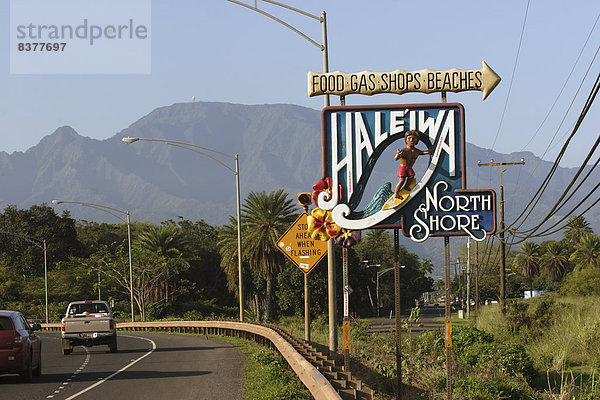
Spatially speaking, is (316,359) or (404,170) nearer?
(404,170)

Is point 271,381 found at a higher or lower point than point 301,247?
lower

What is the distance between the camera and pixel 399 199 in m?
14.1

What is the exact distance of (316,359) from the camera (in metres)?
17.6

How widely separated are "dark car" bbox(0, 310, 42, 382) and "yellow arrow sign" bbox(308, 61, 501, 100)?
1039 centimetres

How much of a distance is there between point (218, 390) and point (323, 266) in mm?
57753

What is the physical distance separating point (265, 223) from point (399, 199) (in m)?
49.4

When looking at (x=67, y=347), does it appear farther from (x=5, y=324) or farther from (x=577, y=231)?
(x=577, y=231)

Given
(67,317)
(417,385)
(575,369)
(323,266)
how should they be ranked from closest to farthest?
(417,385) → (575,369) → (67,317) → (323,266)

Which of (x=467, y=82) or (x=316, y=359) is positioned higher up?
(x=467, y=82)

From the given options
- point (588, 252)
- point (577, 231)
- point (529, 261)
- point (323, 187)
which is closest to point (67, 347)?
point (323, 187)

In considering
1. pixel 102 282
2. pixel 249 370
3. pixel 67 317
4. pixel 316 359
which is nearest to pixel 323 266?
pixel 102 282

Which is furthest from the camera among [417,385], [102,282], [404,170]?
[102,282]

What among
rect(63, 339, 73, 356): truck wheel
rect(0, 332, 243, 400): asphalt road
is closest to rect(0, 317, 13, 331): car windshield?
rect(0, 332, 243, 400): asphalt road

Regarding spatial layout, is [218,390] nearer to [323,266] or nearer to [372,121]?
[372,121]
